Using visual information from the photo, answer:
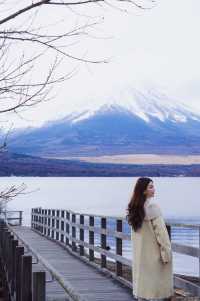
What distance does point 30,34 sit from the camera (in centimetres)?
603

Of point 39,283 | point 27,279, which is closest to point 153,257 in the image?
point 27,279

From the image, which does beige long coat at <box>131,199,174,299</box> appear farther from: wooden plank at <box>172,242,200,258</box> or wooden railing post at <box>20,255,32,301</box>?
wooden railing post at <box>20,255,32,301</box>

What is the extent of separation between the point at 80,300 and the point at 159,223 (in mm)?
2166

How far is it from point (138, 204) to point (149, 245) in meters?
0.45

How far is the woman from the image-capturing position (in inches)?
323

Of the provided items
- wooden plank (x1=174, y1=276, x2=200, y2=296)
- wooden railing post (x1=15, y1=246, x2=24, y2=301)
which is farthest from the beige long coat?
wooden railing post (x1=15, y1=246, x2=24, y2=301)

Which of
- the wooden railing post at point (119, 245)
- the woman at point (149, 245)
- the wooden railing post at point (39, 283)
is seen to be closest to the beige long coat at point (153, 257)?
the woman at point (149, 245)

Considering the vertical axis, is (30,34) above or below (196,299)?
above

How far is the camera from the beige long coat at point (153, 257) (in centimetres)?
822

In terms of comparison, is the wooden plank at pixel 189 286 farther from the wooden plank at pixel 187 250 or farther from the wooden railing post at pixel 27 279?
the wooden railing post at pixel 27 279

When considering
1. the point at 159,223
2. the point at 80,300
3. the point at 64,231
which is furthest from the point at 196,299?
the point at 64,231

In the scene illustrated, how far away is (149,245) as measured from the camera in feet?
27.2

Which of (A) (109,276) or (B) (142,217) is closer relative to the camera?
(B) (142,217)

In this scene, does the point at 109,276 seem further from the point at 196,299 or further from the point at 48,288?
the point at 196,299
